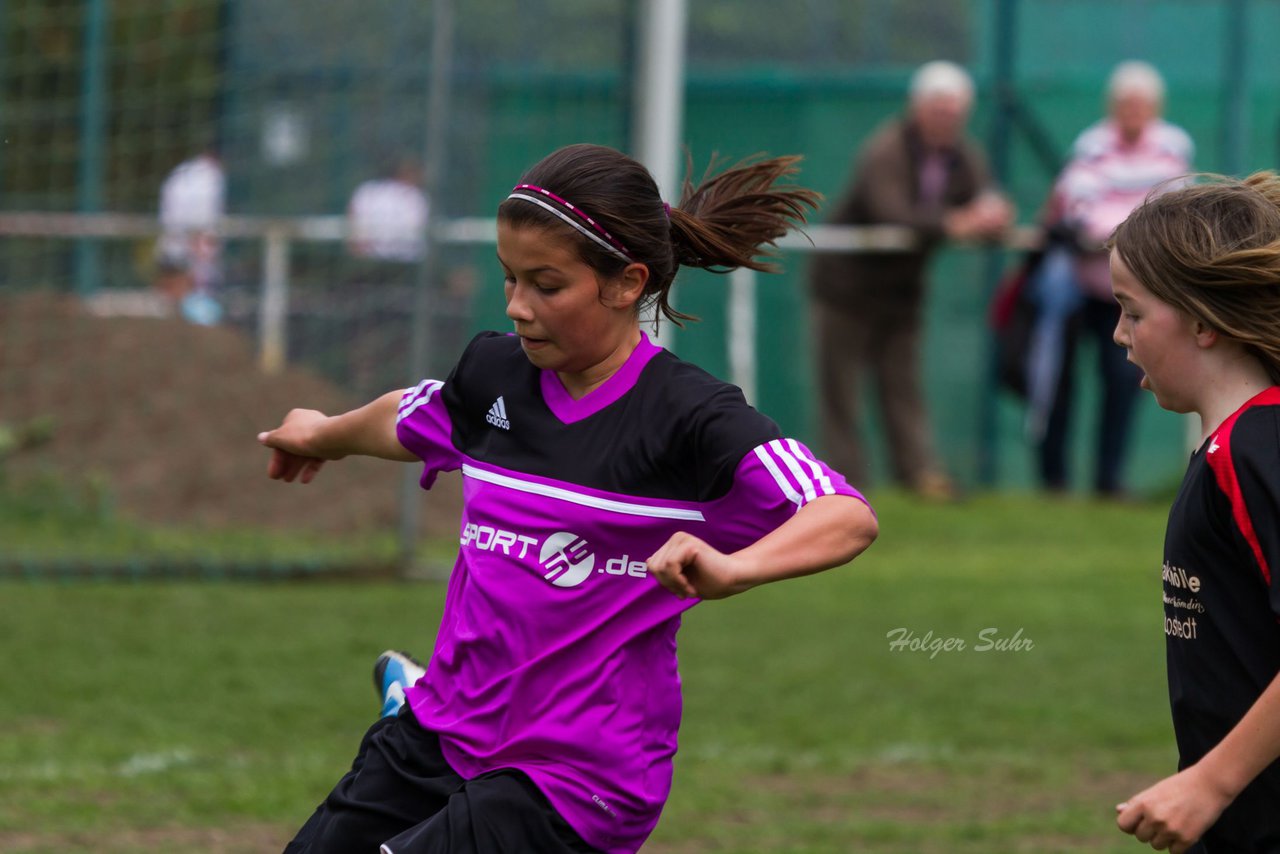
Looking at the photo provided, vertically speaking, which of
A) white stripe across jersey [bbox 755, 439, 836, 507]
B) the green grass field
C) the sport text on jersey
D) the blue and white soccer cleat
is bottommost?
the green grass field

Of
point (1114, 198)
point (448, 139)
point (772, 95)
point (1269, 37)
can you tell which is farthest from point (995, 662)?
point (1269, 37)

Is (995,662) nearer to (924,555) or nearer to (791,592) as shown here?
(791,592)

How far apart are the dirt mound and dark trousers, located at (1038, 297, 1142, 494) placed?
3.95m

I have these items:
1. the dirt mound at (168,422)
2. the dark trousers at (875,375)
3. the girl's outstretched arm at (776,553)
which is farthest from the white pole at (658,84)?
the girl's outstretched arm at (776,553)

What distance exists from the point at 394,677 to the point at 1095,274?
855cm

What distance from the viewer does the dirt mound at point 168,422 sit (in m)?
10.0

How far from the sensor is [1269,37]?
43.9 feet

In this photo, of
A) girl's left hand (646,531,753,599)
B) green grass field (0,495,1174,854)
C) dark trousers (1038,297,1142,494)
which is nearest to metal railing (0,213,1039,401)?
dark trousers (1038,297,1142,494)

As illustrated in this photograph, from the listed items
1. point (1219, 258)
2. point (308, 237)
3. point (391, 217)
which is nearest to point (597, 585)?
point (1219, 258)

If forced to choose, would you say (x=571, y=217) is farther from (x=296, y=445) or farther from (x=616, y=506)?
(x=296, y=445)

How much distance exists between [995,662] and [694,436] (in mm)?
4880

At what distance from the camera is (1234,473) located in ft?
9.02

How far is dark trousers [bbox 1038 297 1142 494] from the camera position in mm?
11672

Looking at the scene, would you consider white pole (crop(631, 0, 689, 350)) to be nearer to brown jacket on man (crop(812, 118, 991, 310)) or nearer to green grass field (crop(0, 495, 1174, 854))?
green grass field (crop(0, 495, 1174, 854))
